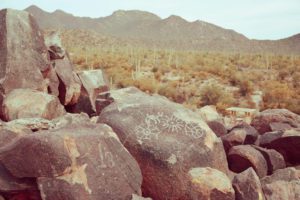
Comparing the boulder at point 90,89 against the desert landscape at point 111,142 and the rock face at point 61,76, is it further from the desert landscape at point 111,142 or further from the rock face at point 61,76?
the rock face at point 61,76

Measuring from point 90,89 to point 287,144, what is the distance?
4941 mm

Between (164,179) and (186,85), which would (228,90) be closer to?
(186,85)

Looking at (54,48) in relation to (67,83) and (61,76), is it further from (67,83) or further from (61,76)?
(67,83)

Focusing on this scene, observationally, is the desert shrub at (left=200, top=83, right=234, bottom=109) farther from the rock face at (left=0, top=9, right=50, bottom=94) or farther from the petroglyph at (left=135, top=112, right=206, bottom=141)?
the petroglyph at (left=135, top=112, right=206, bottom=141)

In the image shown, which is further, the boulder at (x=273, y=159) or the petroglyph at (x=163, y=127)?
the boulder at (x=273, y=159)

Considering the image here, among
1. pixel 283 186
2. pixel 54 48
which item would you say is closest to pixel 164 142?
pixel 283 186

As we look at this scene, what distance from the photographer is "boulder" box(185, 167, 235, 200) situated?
19.9ft

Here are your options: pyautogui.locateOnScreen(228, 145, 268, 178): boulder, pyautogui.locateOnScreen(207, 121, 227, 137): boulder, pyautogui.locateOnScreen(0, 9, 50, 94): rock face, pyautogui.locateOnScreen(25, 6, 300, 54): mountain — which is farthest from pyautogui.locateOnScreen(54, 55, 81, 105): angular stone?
pyautogui.locateOnScreen(25, 6, 300, 54): mountain

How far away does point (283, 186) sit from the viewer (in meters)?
6.71

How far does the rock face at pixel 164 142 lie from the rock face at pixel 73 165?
0.51 meters

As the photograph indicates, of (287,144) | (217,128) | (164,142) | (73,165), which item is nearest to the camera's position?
(73,165)

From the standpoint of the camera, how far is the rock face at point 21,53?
9.01m

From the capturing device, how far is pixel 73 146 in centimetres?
540

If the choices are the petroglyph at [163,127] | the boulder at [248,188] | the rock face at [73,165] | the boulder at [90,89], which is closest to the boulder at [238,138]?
the petroglyph at [163,127]
